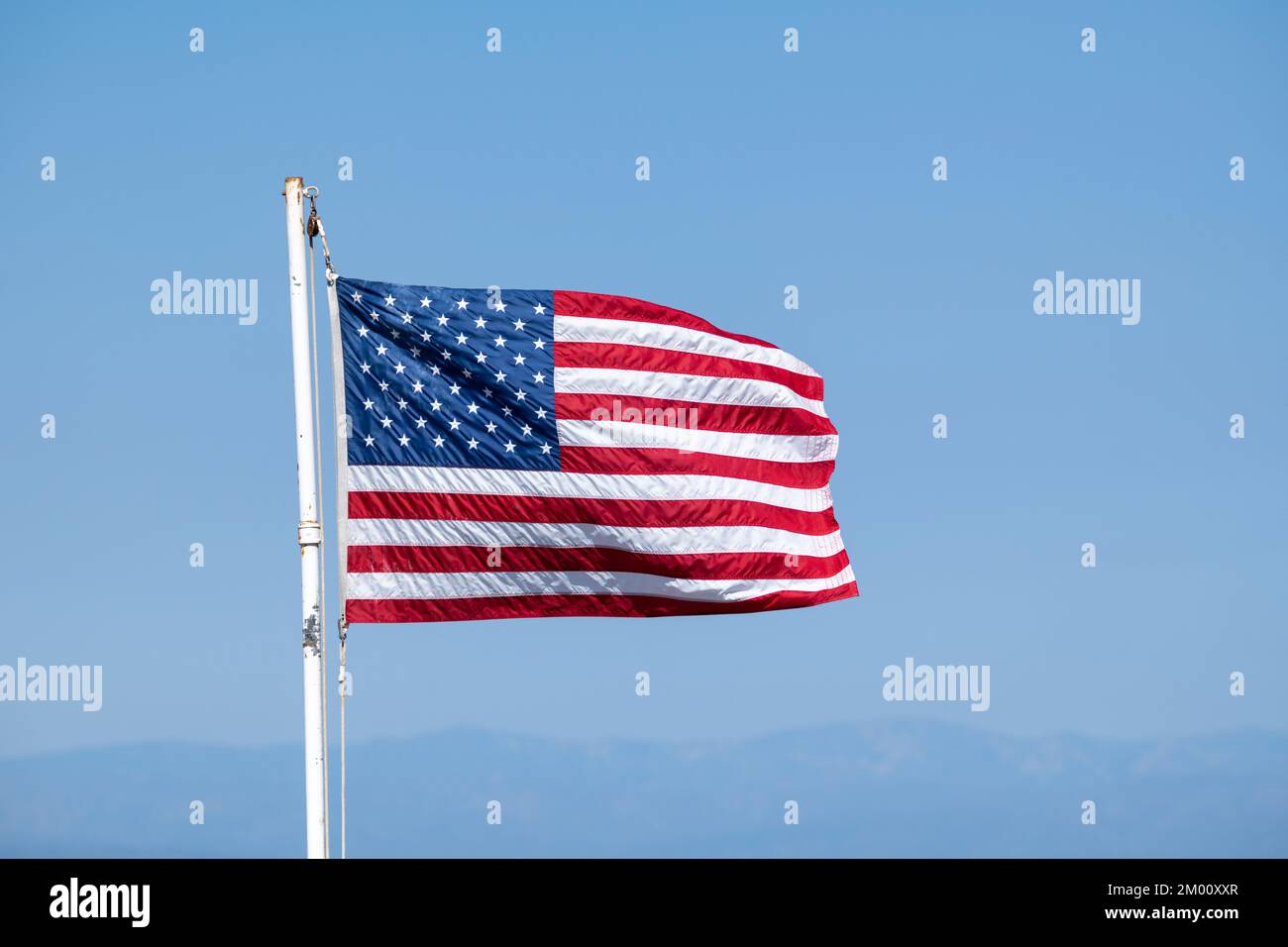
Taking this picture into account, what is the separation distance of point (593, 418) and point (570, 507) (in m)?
1.33

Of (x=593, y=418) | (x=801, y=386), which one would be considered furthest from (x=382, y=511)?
(x=801, y=386)

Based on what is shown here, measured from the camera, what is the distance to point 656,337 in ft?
84.8

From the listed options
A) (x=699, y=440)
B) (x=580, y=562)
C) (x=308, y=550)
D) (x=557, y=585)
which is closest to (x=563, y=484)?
(x=580, y=562)

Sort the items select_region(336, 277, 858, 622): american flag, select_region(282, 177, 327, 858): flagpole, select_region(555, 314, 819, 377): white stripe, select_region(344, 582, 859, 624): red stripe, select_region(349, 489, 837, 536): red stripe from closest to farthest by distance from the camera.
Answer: select_region(282, 177, 327, 858): flagpole < select_region(344, 582, 859, 624): red stripe < select_region(349, 489, 837, 536): red stripe < select_region(336, 277, 858, 622): american flag < select_region(555, 314, 819, 377): white stripe

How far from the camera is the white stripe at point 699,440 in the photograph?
984 inches

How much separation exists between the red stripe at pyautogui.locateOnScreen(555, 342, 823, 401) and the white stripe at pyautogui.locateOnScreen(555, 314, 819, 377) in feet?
0.19

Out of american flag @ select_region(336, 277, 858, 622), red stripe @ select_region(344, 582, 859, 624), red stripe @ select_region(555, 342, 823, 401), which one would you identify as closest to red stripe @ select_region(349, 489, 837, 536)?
american flag @ select_region(336, 277, 858, 622)

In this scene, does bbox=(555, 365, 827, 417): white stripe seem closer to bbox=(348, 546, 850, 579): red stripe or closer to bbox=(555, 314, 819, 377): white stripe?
bbox=(555, 314, 819, 377): white stripe

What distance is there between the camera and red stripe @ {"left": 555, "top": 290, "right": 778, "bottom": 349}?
25.5m

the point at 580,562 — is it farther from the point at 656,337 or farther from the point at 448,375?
the point at 656,337
